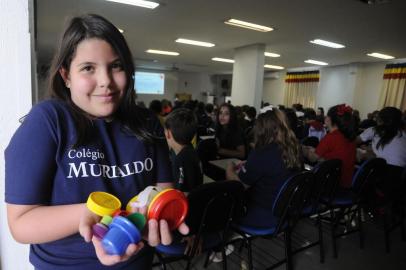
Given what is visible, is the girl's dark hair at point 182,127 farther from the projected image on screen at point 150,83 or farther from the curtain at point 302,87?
the projected image on screen at point 150,83

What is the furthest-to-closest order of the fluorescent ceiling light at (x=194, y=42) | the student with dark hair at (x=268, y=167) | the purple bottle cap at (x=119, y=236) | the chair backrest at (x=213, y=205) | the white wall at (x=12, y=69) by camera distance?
the fluorescent ceiling light at (x=194, y=42), the student with dark hair at (x=268, y=167), the chair backrest at (x=213, y=205), the white wall at (x=12, y=69), the purple bottle cap at (x=119, y=236)

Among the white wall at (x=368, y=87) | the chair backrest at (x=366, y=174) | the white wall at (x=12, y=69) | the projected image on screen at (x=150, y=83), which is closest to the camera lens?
the white wall at (x=12, y=69)

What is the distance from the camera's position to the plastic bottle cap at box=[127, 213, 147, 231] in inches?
19.3

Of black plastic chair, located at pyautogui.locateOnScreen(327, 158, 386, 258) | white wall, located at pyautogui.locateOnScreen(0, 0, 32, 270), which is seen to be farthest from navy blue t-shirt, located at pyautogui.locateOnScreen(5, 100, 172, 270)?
black plastic chair, located at pyautogui.locateOnScreen(327, 158, 386, 258)

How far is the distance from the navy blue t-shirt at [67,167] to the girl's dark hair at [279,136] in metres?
1.46

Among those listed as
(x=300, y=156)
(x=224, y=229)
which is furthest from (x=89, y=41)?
(x=300, y=156)

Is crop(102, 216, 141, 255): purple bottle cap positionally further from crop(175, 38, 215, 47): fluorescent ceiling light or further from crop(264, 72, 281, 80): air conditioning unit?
crop(264, 72, 281, 80): air conditioning unit

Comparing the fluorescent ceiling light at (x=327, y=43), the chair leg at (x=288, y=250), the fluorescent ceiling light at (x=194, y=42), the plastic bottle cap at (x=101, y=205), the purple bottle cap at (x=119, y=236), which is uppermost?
the fluorescent ceiling light at (x=327, y=43)

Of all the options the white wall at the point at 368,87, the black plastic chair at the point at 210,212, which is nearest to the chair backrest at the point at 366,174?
the black plastic chair at the point at 210,212

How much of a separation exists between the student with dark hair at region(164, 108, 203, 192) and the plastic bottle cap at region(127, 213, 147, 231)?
1.27 m

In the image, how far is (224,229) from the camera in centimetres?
161

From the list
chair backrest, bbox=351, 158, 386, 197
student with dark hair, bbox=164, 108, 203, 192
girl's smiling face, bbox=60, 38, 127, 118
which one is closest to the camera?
girl's smiling face, bbox=60, 38, 127, 118

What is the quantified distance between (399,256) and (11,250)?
3138 mm

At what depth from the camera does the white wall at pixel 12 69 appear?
927 millimetres
